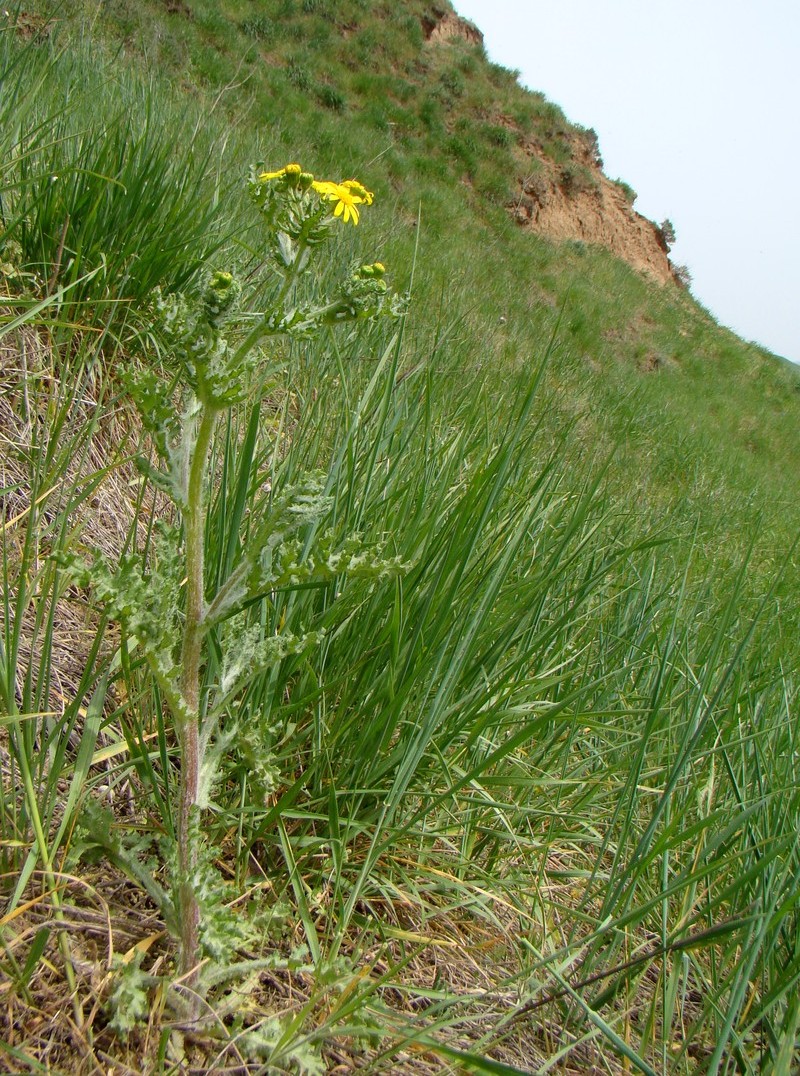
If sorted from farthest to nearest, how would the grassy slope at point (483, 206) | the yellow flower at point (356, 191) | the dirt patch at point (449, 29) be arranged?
the dirt patch at point (449, 29)
the grassy slope at point (483, 206)
the yellow flower at point (356, 191)

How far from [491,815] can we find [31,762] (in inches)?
30.0

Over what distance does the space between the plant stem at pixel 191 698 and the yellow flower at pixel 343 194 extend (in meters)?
0.30

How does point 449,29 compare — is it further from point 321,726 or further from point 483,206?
point 321,726

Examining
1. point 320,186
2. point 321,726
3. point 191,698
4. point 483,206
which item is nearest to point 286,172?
point 320,186

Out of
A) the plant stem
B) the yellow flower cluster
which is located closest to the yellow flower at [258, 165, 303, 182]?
the yellow flower cluster

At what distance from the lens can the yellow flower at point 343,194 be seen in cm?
94

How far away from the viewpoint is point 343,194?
0.95 meters

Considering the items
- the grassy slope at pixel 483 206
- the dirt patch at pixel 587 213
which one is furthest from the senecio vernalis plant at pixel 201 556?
the dirt patch at pixel 587 213

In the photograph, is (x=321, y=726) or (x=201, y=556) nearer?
(x=201, y=556)

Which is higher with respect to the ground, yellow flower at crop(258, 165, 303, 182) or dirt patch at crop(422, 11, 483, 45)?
dirt patch at crop(422, 11, 483, 45)

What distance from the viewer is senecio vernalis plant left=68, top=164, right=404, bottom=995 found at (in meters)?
0.86

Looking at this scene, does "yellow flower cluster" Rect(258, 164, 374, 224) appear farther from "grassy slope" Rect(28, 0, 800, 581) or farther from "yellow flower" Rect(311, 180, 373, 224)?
"grassy slope" Rect(28, 0, 800, 581)

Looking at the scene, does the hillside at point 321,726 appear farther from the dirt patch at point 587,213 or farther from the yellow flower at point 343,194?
the dirt patch at point 587,213

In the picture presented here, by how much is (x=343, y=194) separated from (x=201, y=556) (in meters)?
0.48
